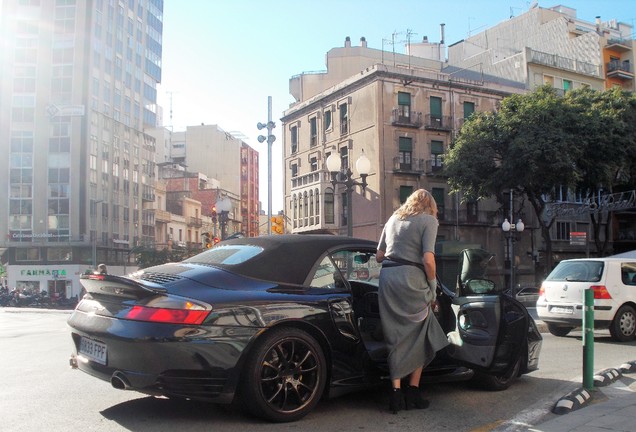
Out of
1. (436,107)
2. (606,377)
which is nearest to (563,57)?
(436,107)

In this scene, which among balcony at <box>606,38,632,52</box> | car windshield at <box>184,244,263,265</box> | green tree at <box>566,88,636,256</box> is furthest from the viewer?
balcony at <box>606,38,632,52</box>

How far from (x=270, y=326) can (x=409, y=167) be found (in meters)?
39.0

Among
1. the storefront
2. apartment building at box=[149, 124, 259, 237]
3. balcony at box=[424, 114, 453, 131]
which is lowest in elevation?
the storefront

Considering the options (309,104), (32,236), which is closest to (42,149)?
(32,236)

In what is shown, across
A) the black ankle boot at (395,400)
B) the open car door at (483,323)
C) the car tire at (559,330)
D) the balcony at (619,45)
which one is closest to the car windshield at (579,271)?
the car tire at (559,330)

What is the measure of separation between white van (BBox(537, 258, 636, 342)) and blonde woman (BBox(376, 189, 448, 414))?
623 centimetres

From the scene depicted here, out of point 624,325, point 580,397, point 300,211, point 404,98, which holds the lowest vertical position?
point 624,325

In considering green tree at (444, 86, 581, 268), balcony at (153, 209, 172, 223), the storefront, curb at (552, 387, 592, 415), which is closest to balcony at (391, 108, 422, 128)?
green tree at (444, 86, 581, 268)

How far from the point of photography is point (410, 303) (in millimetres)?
4602

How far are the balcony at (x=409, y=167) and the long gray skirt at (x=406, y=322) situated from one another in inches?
1474

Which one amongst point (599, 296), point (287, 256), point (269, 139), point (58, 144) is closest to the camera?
point (287, 256)

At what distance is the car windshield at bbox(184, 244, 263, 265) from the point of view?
15.3 feet

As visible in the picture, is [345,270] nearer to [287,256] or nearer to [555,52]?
[287,256]

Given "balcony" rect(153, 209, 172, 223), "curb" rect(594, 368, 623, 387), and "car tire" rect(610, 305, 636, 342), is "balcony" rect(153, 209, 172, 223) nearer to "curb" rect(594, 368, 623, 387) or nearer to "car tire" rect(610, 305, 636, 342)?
"car tire" rect(610, 305, 636, 342)
